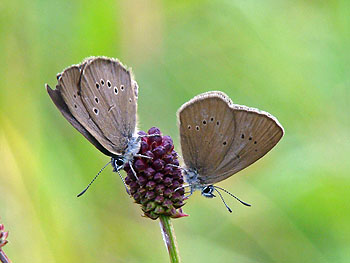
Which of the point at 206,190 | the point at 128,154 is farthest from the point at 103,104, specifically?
the point at 206,190

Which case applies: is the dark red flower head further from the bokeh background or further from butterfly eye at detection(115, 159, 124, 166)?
the bokeh background

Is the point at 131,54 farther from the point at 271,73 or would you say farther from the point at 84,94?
the point at 84,94

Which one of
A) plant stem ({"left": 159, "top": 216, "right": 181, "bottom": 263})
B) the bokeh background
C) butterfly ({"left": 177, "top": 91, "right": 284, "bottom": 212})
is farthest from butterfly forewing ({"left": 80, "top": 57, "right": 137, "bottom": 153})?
the bokeh background

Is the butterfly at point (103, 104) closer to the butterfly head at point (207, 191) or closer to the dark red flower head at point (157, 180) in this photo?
the dark red flower head at point (157, 180)

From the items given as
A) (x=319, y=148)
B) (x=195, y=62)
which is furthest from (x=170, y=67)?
(x=319, y=148)

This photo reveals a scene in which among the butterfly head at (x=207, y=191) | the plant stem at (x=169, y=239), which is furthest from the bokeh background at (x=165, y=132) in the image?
the plant stem at (x=169, y=239)

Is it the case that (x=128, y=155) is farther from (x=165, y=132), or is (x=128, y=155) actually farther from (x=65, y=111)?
(x=165, y=132)
